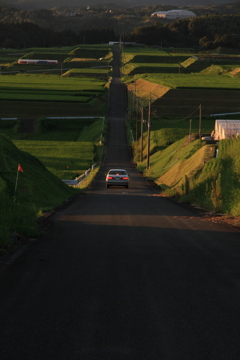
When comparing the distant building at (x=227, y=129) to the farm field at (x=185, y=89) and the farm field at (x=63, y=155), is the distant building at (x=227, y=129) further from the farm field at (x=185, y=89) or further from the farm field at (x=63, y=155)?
the farm field at (x=185, y=89)

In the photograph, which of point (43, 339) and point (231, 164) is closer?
point (43, 339)

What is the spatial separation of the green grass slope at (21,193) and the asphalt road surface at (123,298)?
653 mm

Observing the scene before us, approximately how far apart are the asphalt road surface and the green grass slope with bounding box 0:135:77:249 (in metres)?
0.65

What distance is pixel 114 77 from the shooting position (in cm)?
17888

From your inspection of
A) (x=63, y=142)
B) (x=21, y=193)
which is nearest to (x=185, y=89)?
(x=63, y=142)

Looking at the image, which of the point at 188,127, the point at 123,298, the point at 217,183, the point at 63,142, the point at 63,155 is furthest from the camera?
the point at 188,127

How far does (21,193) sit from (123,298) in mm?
14249

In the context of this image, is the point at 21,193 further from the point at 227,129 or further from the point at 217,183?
the point at 227,129

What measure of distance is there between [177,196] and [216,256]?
22494 millimetres

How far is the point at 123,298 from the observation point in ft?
29.3

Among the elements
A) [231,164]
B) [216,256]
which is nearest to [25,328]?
[216,256]

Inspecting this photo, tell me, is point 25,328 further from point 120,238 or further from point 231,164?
point 231,164

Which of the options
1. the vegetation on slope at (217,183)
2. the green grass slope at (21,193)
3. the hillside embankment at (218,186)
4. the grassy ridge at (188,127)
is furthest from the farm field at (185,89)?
the green grass slope at (21,193)

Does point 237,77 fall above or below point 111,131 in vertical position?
above
